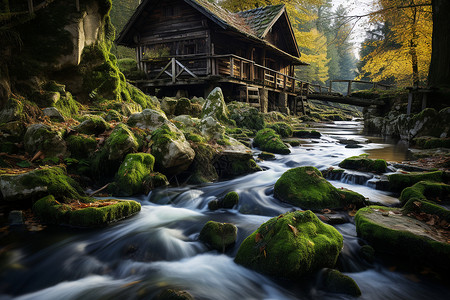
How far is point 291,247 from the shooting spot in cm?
274

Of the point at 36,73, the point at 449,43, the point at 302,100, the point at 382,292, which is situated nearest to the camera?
the point at 382,292

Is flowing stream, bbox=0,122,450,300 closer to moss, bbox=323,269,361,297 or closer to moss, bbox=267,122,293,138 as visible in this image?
moss, bbox=323,269,361,297

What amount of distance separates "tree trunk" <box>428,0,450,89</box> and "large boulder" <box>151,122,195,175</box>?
37.7 feet

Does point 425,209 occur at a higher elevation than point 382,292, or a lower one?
higher

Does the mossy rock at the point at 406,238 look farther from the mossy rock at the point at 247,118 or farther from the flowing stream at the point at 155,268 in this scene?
the mossy rock at the point at 247,118

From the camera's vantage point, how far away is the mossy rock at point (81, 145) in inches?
211

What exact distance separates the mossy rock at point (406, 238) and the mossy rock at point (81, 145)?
203 inches

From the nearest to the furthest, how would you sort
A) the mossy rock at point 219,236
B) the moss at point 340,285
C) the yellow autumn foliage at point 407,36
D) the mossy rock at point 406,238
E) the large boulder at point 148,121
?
the moss at point 340,285, the mossy rock at point 406,238, the mossy rock at point 219,236, the large boulder at point 148,121, the yellow autumn foliage at point 407,36

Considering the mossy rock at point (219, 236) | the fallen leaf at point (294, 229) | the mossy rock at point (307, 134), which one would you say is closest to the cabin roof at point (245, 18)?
the mossy rock at point (307, 134)

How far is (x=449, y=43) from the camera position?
10844 mm

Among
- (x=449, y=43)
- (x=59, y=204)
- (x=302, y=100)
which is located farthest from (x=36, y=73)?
(x=302, y=100)

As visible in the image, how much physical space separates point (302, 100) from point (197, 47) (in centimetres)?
1166

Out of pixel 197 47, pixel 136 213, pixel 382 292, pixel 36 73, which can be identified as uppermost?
pixel 197 47

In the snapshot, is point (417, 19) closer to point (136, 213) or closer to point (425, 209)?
point (425, 209)
